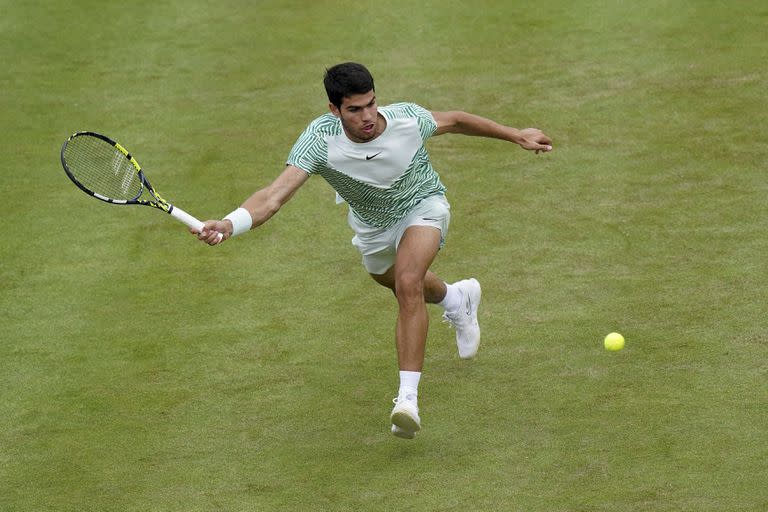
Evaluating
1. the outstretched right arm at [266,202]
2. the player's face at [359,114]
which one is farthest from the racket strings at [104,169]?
the player's face at [359,114]

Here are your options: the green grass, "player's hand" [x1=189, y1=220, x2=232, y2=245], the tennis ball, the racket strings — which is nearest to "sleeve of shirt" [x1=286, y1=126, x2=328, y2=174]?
"player's hand" [x1=189, y1=220, x2=232, y2=245]

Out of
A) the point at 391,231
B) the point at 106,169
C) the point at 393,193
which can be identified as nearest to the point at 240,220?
the point at 393,193

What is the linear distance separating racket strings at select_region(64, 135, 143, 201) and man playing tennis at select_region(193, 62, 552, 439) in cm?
126

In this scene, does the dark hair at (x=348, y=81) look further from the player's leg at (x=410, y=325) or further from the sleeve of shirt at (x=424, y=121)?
the player's leg at (x=410, y=325)

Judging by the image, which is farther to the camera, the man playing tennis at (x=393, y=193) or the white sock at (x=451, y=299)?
the white sock at (x=451, y=299)

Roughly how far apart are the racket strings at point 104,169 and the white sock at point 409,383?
7.41ft

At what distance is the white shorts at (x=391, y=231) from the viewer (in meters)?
10.0

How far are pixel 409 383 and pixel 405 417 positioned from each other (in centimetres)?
32

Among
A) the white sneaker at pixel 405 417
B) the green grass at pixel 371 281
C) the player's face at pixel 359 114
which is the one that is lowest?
the green grass at pixel 371 281

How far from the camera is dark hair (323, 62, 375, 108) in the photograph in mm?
9297

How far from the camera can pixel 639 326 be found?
10930mm

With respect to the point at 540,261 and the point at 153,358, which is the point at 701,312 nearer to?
the point at 540,261

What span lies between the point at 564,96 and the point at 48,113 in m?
5.49

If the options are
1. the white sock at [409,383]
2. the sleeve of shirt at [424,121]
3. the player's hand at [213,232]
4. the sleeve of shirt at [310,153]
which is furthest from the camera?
the sleeve of shirt at [424,121]
